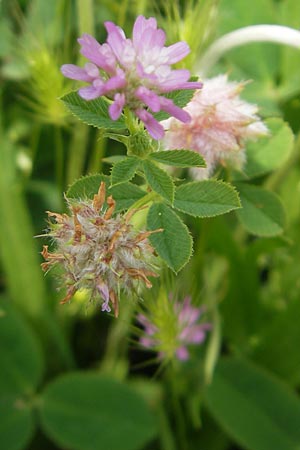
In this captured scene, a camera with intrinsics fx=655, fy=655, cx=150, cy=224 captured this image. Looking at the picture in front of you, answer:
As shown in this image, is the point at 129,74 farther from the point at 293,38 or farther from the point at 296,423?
the point at 296,423

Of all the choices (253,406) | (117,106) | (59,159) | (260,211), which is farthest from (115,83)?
(253,406)

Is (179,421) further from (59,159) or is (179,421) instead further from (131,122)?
(131,122)

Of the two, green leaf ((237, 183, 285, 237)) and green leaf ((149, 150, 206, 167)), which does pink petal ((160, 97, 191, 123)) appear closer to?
green leaf ((149, 150, 206, 167))

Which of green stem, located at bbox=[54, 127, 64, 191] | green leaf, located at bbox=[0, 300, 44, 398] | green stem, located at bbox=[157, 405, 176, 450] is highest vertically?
green stem, located at bbox=[54, 127, 64, 191]

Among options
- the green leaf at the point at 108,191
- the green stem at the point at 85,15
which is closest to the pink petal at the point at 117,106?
the green leaf at the point at 108,191

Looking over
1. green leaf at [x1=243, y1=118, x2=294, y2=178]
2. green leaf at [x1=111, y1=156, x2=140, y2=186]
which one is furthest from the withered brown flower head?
green leaf at [x1=243, y1=118, x2=294, y2=178]

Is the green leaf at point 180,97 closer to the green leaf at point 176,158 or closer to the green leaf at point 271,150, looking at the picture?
the green leaf at point 176,158
